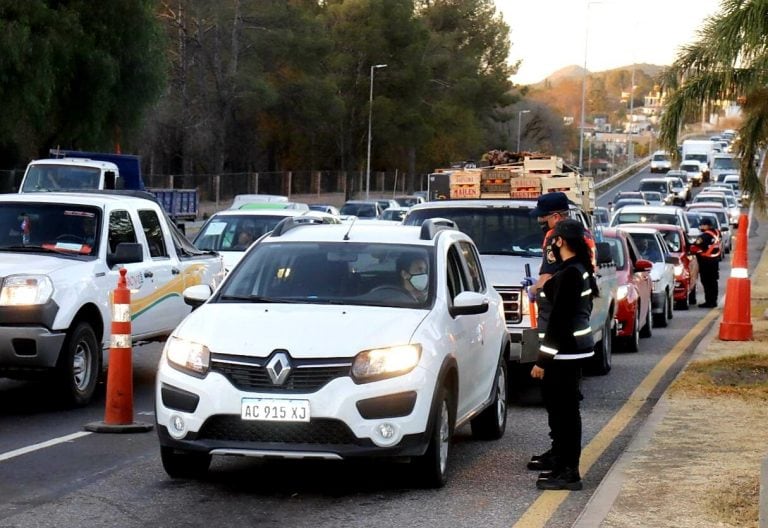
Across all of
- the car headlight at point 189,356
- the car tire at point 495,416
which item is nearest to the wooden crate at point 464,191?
the car tire at point 495,416

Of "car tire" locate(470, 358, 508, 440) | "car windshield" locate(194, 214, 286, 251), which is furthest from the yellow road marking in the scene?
"car windshield" locate(194, 214, 286, 251)

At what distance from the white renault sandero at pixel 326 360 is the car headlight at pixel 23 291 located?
247cm

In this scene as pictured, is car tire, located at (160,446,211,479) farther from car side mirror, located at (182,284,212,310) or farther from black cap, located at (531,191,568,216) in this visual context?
black cap, located at (531,191,568,216)

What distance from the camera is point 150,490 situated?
8.80 m

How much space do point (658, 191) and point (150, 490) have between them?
6882 centimetres

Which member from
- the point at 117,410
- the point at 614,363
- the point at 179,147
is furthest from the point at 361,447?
the point at 179,147

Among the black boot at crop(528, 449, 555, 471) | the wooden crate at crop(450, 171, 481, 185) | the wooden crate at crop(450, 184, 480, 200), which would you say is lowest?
the black boot at crop(528, 449, 555, 471)

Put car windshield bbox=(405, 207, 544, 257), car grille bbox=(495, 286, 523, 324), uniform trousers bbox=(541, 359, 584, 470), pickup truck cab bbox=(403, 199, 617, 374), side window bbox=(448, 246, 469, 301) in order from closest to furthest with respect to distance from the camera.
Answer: uniform trousers bbox=(541, 359, 584, 470) < side window bbox=(448, 246, 469, 301) < car grille bbox=(495, 286, 523, 324) < pickup truck cab bbox=(403, 199, 617, 374) < car windshield bbox=(405, 207, 544, 257)

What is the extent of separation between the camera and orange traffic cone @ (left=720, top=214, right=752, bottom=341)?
61.9 feet

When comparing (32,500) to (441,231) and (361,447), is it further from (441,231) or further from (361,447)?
(441,231)

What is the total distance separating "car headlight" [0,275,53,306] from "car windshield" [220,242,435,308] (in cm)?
250

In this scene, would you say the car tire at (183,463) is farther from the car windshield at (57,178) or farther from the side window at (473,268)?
the car windshield at (57,178)

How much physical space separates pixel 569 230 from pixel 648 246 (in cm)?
1688

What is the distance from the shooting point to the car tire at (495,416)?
10.9 m
